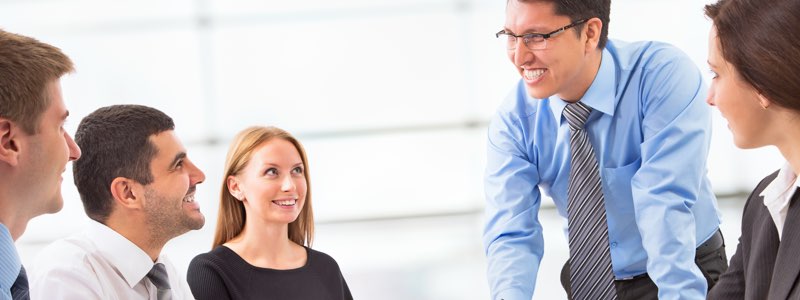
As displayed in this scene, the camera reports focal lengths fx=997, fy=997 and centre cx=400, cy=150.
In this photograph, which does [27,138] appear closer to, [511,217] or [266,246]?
[511,217]

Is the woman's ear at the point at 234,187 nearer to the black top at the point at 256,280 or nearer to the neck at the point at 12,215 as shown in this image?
the black top at the point at 256,280

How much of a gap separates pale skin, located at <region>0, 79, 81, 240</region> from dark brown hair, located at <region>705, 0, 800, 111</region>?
1018 millimetres

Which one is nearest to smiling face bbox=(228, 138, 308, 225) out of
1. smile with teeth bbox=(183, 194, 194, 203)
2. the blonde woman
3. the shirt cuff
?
the blonde woman

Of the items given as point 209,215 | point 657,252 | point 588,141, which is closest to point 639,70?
point 588,141

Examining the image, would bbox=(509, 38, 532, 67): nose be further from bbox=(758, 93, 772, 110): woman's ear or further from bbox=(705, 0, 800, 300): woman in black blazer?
bbox=(758, 93, 772, 110): woman's ear

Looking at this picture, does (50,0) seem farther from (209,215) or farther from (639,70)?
(639,70)

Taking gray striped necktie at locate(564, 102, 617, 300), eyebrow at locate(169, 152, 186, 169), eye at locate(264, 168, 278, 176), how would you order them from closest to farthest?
1. gray striped necktie at locate(564, 102, 617, 300)
2. eyebrow at locate(169, 152, 186, 169)
3. eye at locate(264, 168, 278, 176)

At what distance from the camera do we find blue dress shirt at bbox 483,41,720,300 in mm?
2109

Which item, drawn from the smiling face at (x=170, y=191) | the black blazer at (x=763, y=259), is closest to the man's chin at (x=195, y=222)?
the smiling face at (x=170, y=191)

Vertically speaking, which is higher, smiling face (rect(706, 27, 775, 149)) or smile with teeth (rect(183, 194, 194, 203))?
smiling face (rect(706, 27, 775, 149))

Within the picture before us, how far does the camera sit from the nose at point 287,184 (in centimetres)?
294

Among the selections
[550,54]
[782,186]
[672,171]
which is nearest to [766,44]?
[782,186]

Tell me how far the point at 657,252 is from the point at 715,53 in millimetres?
582

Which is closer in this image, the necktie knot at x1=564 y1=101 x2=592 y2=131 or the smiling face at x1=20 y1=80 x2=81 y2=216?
the smiling face at x1=20 y1=80 x2=81 y2=216
